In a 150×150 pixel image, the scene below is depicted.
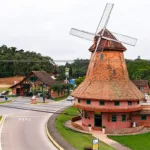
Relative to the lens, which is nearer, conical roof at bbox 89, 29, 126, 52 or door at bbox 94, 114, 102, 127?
door at bbox 94, 114, 102, 127

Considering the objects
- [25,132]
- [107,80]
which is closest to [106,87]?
[107,80]

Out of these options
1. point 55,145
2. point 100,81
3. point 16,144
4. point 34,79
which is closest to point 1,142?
point 16,144

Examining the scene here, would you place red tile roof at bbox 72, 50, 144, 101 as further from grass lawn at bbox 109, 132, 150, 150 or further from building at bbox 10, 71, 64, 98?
Answer: building at bbox 10, 71, 64, 98

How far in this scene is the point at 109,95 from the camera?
31.6 m

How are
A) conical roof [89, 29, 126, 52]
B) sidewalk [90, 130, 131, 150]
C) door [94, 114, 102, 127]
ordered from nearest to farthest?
sidewalk [90, 130, 131, 150]
door [94, 114, 102, 127]
conical roof [89, 29, 126, 52]

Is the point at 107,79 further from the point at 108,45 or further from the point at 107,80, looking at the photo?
the point at 108,45

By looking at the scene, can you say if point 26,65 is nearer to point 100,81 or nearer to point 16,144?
point 100,81

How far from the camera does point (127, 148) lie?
84.5 feet

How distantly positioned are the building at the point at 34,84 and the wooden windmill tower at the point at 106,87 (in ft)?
94.7

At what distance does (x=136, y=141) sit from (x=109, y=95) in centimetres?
597

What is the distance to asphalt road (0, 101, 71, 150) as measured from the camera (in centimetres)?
2463

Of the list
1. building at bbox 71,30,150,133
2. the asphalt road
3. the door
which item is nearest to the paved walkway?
building at bbox 71,30,150,133

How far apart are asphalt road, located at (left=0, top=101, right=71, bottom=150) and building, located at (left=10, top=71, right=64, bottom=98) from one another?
67.8 ft

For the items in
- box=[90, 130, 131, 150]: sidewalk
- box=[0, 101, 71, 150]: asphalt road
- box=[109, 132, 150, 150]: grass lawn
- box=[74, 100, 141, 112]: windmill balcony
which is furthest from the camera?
box=[74, 100, 141, 112]: windmill balcony
